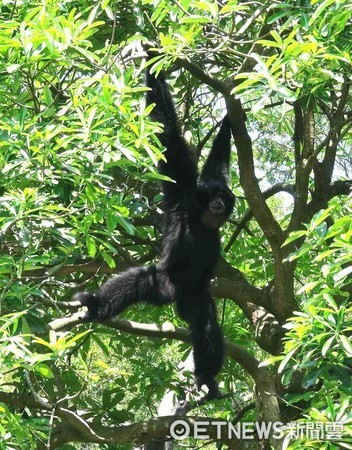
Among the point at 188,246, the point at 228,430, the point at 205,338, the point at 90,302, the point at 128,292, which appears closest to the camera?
the point at 90,302

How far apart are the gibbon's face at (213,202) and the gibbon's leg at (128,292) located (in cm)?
78

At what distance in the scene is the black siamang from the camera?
679 centimetres

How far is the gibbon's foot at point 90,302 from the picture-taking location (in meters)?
6.29

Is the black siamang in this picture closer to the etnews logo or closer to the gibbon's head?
the gibbon's head

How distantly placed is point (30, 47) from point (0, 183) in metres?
0.89

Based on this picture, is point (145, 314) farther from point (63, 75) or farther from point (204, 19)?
point (204, 19)

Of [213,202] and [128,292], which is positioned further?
[213,202]

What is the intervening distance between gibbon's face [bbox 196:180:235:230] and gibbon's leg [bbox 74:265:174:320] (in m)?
0.78

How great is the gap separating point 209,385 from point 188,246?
1393 mm

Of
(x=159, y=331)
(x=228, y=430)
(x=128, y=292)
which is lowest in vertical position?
(x=228, y=430)

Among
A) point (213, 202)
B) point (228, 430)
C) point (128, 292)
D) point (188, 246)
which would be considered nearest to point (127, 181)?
point (128, 292)

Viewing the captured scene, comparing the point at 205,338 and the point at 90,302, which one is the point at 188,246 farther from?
the point at 90,302

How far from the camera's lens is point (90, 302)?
634cm

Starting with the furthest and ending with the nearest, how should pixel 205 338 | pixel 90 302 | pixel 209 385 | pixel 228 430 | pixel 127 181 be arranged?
pixel 209 385, pixel 205 338, pixel 228 430, pixel 90 302, pixel 127 181
